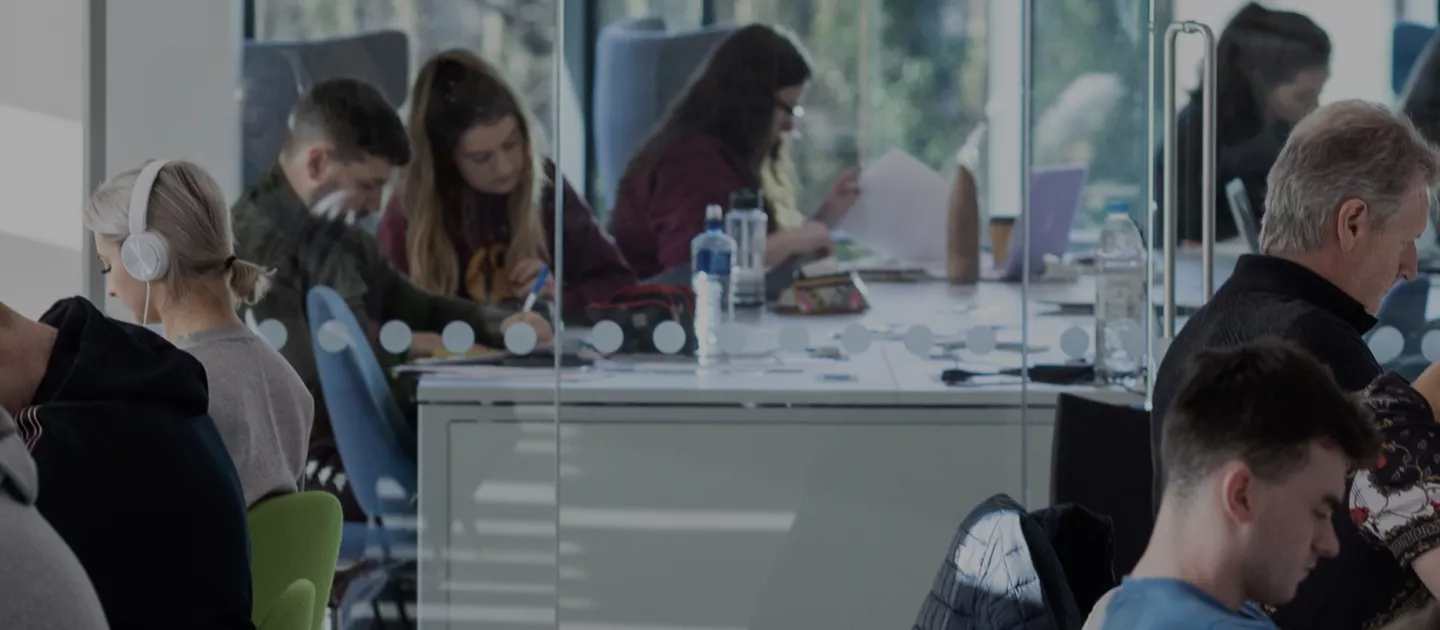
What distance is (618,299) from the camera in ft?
12.0

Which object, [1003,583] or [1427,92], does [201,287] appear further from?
[1427,92]

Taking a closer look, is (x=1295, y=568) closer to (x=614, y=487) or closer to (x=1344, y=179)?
(x=1344, y=179)

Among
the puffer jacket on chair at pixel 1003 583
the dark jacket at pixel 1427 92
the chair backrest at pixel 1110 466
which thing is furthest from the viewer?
the dark jacket at pixel 1427 92

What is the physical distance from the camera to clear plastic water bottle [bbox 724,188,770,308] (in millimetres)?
3617

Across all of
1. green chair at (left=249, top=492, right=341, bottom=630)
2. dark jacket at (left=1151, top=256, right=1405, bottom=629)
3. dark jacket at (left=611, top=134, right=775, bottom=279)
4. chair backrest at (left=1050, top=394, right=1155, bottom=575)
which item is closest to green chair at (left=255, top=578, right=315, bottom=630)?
green chair at (left=249, top=492, right=341, bottom=630)

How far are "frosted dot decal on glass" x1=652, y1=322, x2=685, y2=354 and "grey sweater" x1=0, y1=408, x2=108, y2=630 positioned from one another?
6.89 ft

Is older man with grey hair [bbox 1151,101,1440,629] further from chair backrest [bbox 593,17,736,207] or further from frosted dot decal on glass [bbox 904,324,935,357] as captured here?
chair backrest [bbox 593,17,736,207]

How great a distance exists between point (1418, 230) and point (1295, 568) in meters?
0.80

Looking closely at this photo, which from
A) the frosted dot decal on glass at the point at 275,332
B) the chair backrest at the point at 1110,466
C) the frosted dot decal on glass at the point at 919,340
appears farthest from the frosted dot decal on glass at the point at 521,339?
the chair backrest at the point at 1110,466

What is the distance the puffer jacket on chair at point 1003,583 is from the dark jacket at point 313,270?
6.64 ft

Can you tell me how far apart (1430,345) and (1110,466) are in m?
1.01

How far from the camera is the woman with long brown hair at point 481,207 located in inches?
143

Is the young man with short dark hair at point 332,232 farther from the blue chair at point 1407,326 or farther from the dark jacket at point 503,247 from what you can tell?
the blue chair at point 1407,326

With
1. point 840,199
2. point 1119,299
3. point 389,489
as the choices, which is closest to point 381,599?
point 389,489
